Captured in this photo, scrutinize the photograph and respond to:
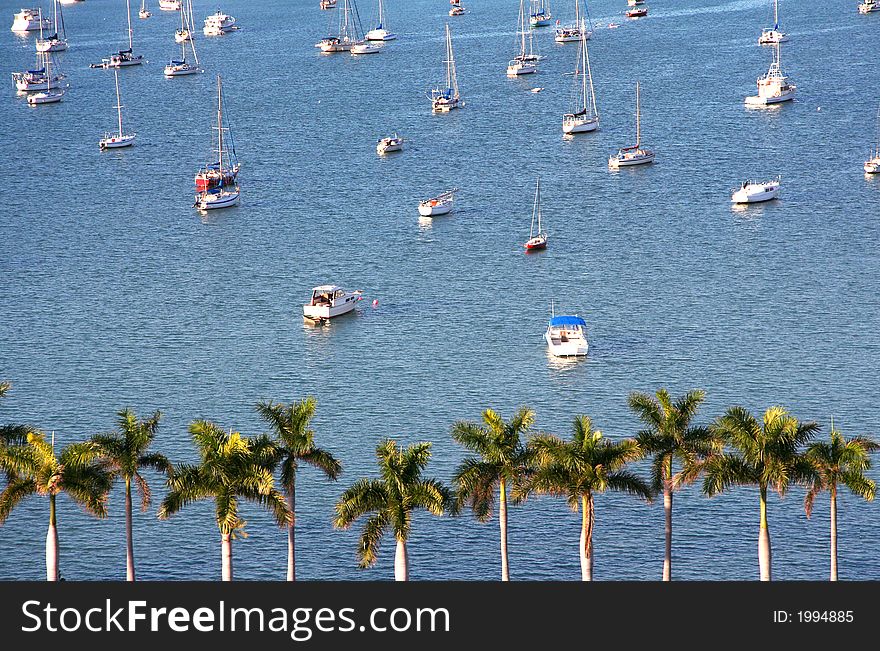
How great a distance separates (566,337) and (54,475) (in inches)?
2113

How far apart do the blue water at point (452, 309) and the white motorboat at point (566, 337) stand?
1.18 m

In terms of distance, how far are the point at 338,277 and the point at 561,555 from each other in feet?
194

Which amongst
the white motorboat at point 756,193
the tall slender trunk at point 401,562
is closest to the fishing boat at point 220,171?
the white motorboat at point 756,193

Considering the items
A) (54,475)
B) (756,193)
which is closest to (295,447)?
(54,475)

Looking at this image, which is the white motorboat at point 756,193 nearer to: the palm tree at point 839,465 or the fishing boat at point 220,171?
the fishing boat at point 220,171

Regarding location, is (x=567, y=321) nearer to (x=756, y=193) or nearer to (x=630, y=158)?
(x=756, y=193)

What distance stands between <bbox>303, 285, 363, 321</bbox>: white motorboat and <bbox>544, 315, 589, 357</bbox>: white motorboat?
56.9 ft

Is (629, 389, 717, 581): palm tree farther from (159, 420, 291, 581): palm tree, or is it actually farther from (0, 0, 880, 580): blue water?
(159, 420, 291, 581): palm tree

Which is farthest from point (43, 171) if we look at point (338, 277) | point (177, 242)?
point (338, 277)

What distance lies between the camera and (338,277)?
141m

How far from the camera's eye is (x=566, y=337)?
11862 centimetres

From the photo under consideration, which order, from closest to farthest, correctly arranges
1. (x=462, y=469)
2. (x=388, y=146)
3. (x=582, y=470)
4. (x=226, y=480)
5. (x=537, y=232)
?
1. (x=582, y=470)
2. (x=226, y=480)
3. (x=462, y=469)
4. (x=537, y=232)
5. (x=388, y=146)

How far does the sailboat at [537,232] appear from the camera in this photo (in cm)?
14525

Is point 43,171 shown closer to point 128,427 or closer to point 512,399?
point 512,399
